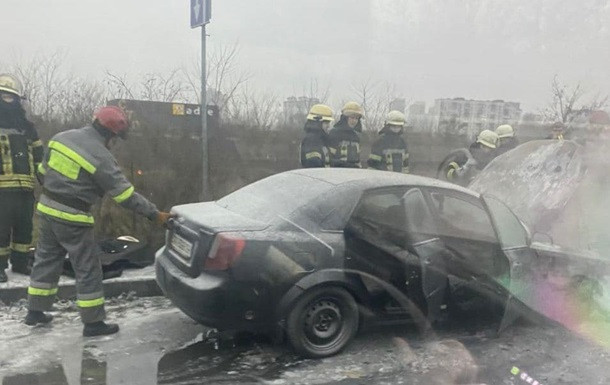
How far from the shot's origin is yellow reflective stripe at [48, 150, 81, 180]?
14.8 feet

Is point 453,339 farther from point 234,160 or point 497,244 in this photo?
point 234,160

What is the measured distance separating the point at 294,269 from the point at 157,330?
1427mm

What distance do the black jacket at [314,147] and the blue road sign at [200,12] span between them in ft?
5.62

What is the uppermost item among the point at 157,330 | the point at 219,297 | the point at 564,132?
the point at 564,132

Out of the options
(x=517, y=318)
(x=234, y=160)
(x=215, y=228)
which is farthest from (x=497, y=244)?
(x=234, y=160)

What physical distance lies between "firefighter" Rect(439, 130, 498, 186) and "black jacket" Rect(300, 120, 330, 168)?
152cm

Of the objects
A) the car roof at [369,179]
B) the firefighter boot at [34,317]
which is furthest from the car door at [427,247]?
the firefighter boot at [34,317]

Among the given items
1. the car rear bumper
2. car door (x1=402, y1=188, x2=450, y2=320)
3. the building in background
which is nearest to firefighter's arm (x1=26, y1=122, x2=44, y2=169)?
the car rear bumper

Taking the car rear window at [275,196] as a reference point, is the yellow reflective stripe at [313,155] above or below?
above

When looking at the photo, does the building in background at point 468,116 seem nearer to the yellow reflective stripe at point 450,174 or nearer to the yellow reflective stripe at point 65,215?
the yellow reflective stripe at point 450,174

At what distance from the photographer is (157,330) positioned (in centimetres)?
489

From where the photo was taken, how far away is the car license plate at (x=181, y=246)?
4367 millimetres

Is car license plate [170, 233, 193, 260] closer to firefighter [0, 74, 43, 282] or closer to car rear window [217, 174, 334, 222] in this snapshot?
car rear window [217, 174, 334, 222]

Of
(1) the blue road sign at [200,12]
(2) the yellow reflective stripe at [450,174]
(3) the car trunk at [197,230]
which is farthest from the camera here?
(2) the yellow reflective stripe at [450,174]
